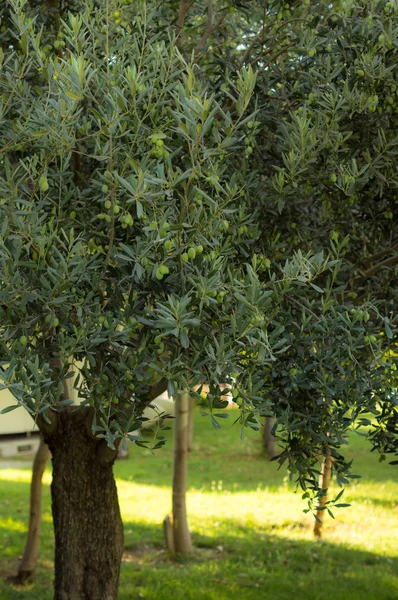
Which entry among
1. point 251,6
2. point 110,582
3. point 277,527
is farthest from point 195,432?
point 251,6

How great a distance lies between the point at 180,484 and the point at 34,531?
107 inches

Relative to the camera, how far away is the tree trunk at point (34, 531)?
1253 cm

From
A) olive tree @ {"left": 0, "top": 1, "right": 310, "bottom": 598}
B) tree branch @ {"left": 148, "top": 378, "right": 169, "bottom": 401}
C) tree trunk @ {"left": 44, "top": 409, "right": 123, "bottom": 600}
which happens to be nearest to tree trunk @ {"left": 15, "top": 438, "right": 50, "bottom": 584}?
tree trunk @ {"left": 44, "top": 409, "right": 123, "bottom": 600}

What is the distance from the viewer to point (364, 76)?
638cm

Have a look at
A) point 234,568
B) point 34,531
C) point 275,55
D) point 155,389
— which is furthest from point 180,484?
point 275,55

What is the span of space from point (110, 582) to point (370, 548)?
7424 millimetres

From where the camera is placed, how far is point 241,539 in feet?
50.4

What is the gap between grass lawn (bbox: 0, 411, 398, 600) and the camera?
1216 centimetres

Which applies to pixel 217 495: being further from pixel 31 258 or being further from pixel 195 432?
pixel 31 258

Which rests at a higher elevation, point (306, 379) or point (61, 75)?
point (61, 75)

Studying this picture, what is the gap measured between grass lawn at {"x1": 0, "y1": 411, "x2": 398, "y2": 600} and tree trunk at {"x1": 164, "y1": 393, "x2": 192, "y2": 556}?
320 mm

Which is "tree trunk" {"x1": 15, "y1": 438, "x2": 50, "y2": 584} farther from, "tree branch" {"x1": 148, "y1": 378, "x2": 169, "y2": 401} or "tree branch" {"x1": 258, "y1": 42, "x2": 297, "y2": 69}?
"tree branch" {"x1": 258, "y1": 42, "x2": 297, "y2": 69}

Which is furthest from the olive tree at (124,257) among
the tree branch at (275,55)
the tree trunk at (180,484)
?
the tree trunk at (180,484)

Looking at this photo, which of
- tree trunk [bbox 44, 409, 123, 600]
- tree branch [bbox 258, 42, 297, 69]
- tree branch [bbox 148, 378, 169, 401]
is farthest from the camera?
tree trunk [bbox 44, 409, 123, 600]
